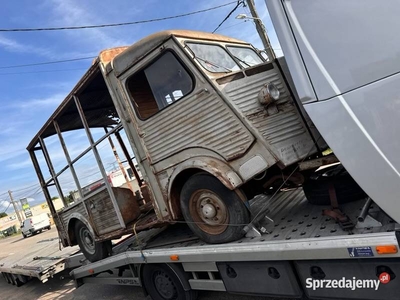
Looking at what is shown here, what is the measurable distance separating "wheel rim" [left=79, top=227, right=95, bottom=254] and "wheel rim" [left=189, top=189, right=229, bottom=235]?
8.66ft

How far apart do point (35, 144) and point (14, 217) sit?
57.7m

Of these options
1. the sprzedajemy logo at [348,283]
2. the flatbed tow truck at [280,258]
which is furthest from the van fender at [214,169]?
the sprzedajemy logo at [348,283]

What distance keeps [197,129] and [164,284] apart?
222 centimetres

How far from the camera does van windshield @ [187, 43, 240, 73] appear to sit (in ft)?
10.9

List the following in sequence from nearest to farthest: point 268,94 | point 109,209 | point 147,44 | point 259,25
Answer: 1. point 268,94
2. point 147,44
3. point 109,209
4. point 259,25

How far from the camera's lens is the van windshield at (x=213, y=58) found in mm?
3330

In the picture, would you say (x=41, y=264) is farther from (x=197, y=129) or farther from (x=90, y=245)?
(x=197, y=129)

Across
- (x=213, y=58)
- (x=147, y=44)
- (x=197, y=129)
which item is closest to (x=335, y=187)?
(x=197, y=129)

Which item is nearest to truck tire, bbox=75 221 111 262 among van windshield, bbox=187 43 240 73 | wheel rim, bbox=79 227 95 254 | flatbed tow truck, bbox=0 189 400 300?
wheel rim, bbox=79 227 95 254

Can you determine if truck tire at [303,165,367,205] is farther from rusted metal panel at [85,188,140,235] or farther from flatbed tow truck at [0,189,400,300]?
rusted metal panel at [85,188,140,235]

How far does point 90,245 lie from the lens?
5.51 meters

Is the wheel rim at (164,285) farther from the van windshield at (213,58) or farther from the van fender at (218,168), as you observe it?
the van windshield at (213,58)

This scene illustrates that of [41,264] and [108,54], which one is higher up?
[108,54]

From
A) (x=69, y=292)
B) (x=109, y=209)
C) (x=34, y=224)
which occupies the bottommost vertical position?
(x=69, y=292)
